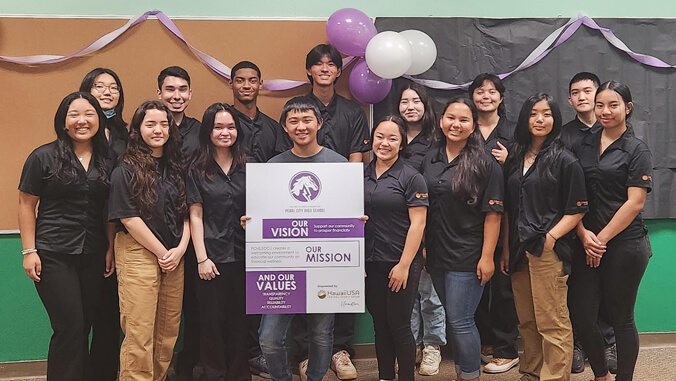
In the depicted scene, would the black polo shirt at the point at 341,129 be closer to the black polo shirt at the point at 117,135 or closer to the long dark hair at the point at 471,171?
the long dark hair at the point at 471,171

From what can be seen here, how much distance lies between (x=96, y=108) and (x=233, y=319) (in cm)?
123

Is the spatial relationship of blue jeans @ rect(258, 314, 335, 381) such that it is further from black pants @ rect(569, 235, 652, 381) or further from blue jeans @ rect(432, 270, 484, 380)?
black pants @ rect(569, 235, 652, 381)

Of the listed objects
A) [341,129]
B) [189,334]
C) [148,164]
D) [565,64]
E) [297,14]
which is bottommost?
[189,334]

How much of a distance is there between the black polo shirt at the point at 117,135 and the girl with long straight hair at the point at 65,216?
8.5 inches

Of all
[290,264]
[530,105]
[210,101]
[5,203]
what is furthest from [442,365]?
[5,203]

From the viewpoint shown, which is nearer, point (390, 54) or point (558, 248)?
point (558, 248)

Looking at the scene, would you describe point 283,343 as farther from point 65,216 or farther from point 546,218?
point 546,218

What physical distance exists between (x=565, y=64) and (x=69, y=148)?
305 centimetres

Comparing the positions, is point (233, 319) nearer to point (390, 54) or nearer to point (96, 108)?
point (96, 108)

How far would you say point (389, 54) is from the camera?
3.11 metres

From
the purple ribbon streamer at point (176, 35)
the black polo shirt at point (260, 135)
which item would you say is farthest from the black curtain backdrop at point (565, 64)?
the black polo shirt at point (260, 135)

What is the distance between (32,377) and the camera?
3.43 metres

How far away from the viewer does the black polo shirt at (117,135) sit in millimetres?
2896

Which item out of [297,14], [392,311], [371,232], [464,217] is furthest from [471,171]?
[297,14]
